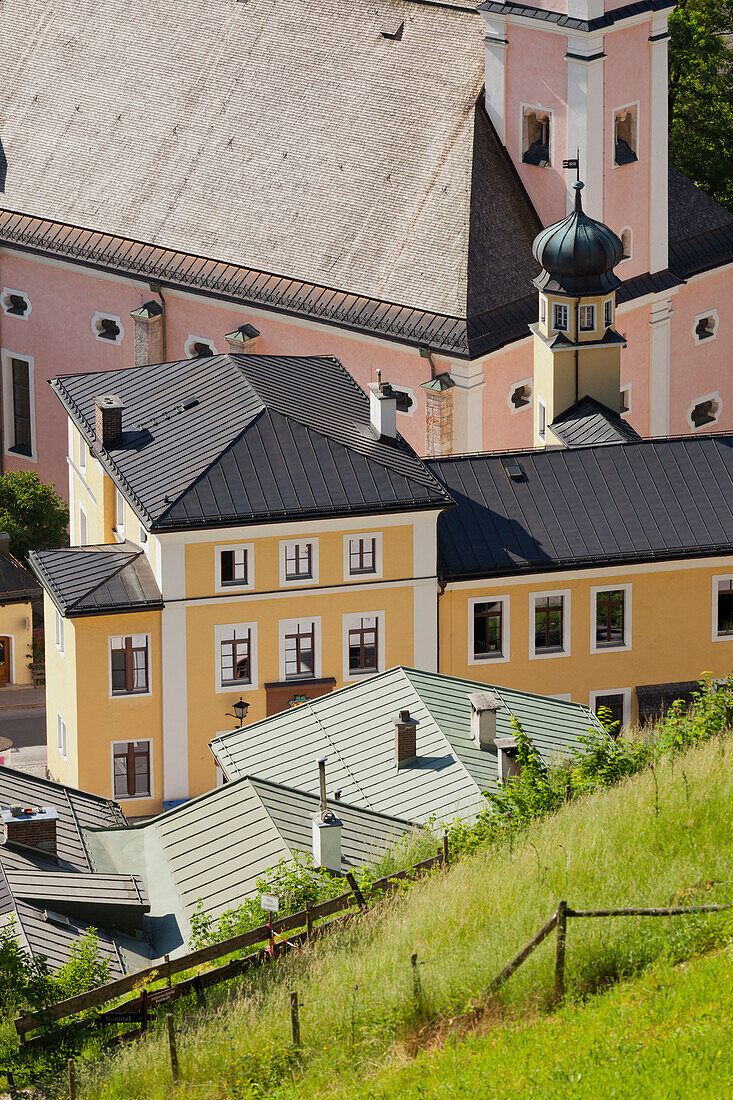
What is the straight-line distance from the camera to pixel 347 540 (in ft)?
151

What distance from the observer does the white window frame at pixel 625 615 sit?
156 ft

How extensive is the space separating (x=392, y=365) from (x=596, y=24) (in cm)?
957

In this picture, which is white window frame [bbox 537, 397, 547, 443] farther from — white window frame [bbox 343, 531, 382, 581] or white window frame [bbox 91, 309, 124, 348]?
white window frame [bbox 91, 309, 124, 348]

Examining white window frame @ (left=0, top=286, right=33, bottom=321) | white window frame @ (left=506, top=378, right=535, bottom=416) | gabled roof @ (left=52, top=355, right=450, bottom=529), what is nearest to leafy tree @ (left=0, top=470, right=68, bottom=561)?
gabled roof @ (left=52, top=355, right=450, bottom=529)

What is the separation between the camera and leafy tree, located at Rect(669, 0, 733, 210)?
228 feet

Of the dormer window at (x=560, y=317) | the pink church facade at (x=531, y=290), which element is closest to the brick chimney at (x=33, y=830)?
the dormer window at (x=560, y=317)

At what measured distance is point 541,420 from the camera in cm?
5219

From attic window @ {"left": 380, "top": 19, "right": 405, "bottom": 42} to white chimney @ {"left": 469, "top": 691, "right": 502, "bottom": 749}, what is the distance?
93.4 ft

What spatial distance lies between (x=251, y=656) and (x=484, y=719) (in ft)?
35.6

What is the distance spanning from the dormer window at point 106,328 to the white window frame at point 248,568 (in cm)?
2043

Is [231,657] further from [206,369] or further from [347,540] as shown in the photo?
[206,369]

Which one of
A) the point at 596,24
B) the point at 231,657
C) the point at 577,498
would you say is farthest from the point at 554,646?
the point at 596,24

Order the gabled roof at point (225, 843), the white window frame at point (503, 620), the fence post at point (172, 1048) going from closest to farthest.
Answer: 1. the fence post at point (172, 1048)
2. the gabled roof at point (225, 843)
3. the white window frame at point (503, 620)

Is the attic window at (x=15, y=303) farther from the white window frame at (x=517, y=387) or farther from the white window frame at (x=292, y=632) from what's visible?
the white window frame at (x=292, y=632)
